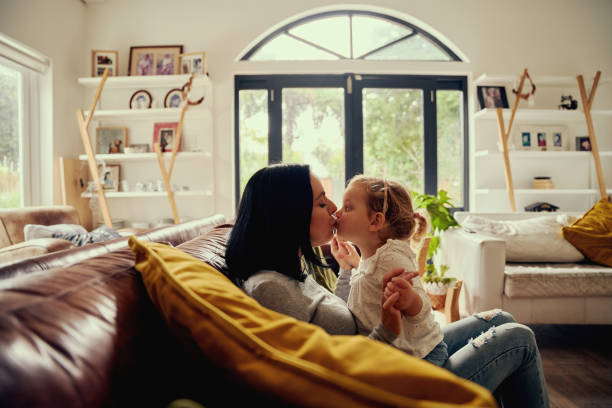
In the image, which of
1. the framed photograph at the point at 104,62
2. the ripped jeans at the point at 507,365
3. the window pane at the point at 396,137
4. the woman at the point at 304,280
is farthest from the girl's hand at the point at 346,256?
the framed photograph at the point at 104,62

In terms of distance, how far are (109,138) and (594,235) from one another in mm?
4590

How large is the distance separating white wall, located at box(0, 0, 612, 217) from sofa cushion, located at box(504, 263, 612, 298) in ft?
8.72

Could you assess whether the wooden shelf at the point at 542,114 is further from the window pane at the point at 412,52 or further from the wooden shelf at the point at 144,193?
the wooden shelf at the point at 144,193

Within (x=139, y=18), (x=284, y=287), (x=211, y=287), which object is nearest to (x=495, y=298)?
(x=284, y=287)

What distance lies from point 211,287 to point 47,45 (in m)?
4.15

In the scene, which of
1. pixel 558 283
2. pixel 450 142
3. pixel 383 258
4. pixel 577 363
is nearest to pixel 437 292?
pixel 558 283

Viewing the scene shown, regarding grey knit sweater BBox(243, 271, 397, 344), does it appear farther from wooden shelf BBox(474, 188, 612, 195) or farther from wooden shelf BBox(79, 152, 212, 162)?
wooden shelf BBox(474, 188, 612, 195)

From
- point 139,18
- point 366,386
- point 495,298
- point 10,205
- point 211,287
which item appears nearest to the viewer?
point 366,386

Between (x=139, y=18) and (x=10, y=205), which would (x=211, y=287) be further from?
(x=139, y=18)

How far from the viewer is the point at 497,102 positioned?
410 cm

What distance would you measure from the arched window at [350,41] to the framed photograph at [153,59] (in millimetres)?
760

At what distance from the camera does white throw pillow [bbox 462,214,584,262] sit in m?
2.66

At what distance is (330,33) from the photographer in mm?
4285

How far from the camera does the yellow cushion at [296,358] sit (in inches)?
14.7
